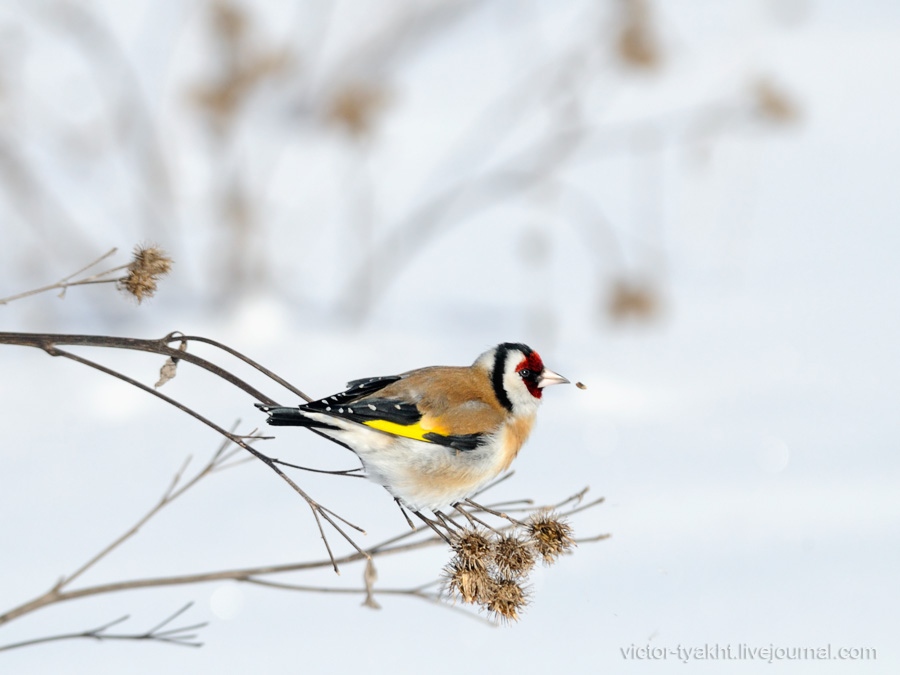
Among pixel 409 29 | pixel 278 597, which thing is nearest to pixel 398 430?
pixel 278 597

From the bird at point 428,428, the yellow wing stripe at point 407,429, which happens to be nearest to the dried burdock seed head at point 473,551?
the bird at point 428,428

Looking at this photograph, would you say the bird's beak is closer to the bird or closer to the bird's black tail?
the bird

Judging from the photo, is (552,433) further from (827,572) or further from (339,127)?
(339,127)

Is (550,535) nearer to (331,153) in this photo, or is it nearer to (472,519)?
(472,519)

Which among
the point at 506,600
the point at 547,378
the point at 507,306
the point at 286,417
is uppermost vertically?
the point at 507,306

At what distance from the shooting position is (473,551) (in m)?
2.08

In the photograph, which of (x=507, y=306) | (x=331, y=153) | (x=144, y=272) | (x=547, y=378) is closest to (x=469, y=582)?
(x=547, y=378)

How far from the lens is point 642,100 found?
11.6 m

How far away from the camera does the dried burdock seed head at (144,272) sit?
82.0 inches

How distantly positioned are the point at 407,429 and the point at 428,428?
58 mm

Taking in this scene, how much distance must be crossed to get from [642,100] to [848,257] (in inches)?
155

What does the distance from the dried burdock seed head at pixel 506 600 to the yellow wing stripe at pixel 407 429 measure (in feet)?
1.81

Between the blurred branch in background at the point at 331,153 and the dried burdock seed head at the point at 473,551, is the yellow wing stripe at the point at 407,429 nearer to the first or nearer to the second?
the dried burdock seed head at the point at 473,551

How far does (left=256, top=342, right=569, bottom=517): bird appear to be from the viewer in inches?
97.3
